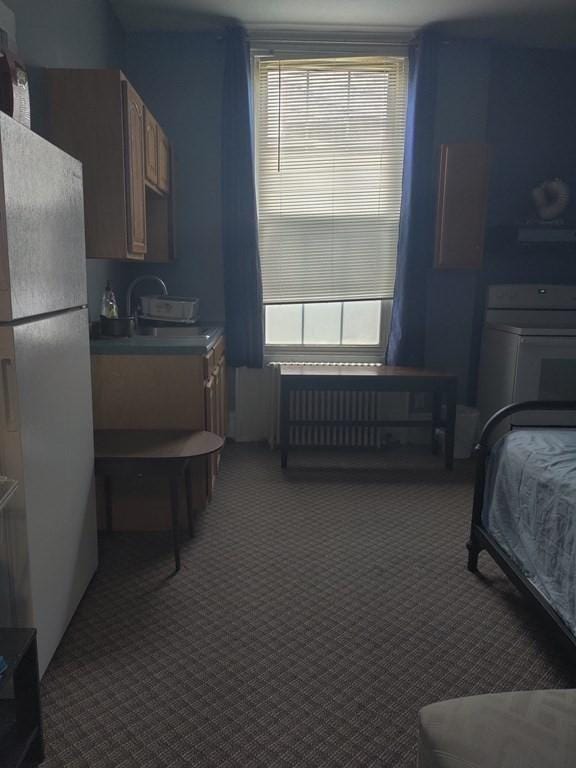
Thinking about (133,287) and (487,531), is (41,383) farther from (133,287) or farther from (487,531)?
(133,287)

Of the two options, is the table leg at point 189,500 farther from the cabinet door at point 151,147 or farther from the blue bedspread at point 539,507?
the cabinet door at point 151,147

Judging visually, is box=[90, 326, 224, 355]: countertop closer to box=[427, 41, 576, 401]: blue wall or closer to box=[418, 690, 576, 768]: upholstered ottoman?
box=[418, 690, 576, 768]: upholstered ottoman

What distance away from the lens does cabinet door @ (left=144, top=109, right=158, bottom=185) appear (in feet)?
9.64

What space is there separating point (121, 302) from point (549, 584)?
3056 mm

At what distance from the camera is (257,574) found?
92.6 inches

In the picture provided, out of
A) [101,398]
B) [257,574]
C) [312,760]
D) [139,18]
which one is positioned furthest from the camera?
[139,18]

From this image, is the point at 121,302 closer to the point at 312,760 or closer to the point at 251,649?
the point at 251,649

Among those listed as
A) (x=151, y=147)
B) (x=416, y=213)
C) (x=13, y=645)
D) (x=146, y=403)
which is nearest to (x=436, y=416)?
(x=416, y=213)

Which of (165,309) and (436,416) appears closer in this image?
(165,309)

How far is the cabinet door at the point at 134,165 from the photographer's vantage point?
8.29 ft

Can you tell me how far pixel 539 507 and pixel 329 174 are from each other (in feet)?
9.35

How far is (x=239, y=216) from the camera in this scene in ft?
12.6

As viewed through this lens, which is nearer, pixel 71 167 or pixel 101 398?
pixel 71 167

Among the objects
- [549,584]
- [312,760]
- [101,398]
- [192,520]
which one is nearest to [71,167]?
[101,398]
